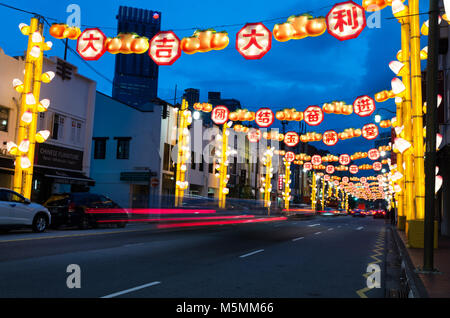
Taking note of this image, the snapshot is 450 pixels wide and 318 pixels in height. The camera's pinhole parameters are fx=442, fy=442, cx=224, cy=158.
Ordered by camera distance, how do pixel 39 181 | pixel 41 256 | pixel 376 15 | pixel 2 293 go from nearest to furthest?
pixel 2 293 < pixel 41 256 < pixel 376 15 < pixel 39 181

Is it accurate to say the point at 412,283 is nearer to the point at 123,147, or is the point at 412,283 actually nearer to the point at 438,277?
the point at 438,277

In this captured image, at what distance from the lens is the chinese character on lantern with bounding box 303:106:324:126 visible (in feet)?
84.0

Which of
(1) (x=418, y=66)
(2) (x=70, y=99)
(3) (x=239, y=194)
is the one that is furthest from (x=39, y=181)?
(3) (x=239, y=194)

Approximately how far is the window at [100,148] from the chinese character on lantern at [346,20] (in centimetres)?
2847

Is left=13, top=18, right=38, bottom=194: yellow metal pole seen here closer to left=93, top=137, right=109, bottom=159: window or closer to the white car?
the white car

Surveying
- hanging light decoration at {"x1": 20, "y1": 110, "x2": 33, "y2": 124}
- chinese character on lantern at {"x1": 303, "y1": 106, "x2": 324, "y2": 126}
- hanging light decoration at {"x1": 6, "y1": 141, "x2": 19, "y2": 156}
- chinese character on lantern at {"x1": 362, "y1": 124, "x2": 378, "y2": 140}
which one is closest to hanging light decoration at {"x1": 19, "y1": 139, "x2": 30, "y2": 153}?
hanging light decoration at {"x1": 6, "y1": 141, "x2": 19, "y2": 156}

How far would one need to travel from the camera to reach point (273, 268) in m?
10.2

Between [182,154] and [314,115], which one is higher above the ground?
[314,115]

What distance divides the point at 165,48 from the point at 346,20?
7.03 meters

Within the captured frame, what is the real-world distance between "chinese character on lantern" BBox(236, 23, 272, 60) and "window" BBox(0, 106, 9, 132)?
14.0 meters

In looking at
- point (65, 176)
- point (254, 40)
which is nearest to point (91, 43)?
point (254, 40)

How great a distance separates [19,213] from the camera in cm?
1705

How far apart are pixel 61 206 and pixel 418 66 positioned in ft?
54.6

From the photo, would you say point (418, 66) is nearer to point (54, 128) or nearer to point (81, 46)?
point (81, 46)
